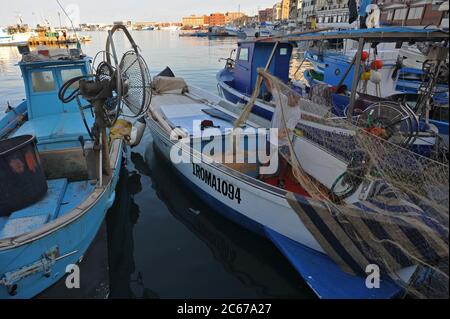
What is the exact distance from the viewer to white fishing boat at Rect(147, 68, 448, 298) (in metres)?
4.31

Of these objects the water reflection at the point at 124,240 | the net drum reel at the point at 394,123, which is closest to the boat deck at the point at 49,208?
the water reflection at the point at 124,240

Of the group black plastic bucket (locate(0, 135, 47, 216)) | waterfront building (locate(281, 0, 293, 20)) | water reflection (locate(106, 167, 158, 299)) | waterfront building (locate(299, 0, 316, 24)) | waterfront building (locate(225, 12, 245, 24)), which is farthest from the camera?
waterfront building (locate(225, 12, 245, 24))

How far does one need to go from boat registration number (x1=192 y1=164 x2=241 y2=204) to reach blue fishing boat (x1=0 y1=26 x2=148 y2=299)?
6.36ft

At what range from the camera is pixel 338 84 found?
10117 millimetres

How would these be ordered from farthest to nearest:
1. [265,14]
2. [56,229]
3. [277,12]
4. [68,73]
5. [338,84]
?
1. [265,14]
2. [277,12]
3. [338,84]
4. [68,73]
5. [56,229]

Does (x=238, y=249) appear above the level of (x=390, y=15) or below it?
below

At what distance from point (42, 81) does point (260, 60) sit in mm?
8357

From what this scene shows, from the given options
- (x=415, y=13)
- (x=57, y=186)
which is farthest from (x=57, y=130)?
(x=415, y=13)

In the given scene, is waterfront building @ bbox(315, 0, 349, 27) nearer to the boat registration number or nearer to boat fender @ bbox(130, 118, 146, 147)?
boat fender @ bbox(130, 118, 146, 147)

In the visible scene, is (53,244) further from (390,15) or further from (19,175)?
(390,15)

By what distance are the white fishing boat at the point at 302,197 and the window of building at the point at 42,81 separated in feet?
9.88

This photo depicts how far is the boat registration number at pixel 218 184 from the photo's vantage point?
5.87m

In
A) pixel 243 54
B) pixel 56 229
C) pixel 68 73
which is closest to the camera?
pixel 56 229

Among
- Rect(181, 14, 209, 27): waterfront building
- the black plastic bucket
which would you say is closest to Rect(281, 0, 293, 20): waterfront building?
Rect(181, 14, 209, 27): waterfront building
